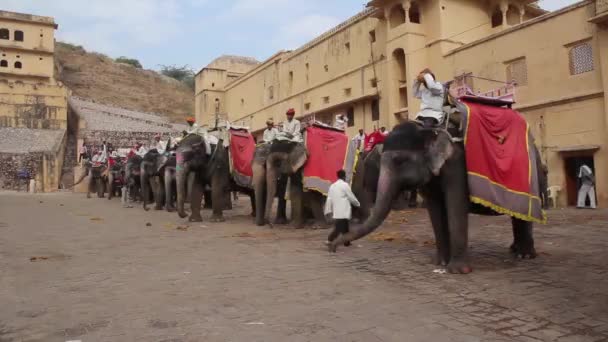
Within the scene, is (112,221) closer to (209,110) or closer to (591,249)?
(591,249)

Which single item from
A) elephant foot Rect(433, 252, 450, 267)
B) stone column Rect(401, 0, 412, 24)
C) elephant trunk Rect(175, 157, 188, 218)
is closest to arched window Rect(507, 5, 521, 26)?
stone column Rect(401, 0, 412, 24)

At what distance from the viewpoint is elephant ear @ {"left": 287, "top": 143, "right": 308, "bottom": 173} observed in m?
10.8

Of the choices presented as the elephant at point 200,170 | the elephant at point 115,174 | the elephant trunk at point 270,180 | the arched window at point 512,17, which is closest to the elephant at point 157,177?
the elephant at point 200,170

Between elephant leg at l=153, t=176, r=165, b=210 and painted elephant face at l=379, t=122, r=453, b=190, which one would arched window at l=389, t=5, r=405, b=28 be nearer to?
elephant leg at l=153, t=176, r=165, b=210

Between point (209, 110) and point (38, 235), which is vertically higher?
point (209, 110)

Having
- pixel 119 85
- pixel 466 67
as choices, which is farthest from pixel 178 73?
pixel 466 67

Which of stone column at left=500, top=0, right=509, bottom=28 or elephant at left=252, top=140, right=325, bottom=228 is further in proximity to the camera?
stone column at left=500, top=0, right=509, bottom=28

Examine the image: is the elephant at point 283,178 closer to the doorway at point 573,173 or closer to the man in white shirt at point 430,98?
the man in white shirt at point 430,98

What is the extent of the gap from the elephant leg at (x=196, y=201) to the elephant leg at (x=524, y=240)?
760cm

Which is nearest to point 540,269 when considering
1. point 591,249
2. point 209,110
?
point 591,249

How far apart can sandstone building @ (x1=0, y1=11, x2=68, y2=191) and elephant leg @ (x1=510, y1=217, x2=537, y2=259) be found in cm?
2938

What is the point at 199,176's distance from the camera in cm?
1256

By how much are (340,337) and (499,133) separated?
4.05 m

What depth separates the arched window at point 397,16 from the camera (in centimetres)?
2797
